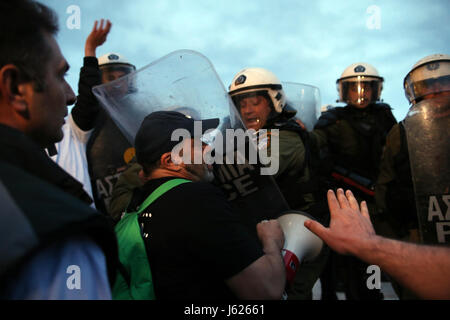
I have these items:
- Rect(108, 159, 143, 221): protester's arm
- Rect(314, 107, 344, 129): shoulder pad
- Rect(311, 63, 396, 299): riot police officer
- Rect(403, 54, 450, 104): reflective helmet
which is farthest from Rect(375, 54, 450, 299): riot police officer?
Rect(108, 159, 143, 221): protester's arm

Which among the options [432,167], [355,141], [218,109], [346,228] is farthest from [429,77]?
[346,228]

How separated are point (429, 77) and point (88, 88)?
10.2ft

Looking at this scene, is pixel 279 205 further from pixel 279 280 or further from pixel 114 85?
pixel 114 85

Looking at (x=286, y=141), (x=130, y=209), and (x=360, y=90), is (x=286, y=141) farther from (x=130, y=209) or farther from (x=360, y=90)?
(x=360, y=90)

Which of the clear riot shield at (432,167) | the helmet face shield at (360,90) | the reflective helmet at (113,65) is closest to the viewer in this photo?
the clear riot shield at (432,167)

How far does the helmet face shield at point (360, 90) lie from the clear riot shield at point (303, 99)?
0.80 metres

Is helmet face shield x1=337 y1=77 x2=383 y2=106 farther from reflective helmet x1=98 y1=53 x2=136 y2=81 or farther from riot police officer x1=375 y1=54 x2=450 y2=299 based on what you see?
reflective helmet x1=98 y1=53 x2=136 y2=81

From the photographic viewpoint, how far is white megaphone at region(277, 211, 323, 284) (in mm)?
1903

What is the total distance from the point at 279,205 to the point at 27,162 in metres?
1.71

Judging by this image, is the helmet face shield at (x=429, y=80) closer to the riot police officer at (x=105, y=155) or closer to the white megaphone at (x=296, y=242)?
the white megaphone at (x=296, y=242)

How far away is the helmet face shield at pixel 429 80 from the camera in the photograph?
314 cm

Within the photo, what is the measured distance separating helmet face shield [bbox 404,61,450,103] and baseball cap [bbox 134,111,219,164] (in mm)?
2501

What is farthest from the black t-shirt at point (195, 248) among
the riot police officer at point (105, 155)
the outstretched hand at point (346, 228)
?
the riot police officer at point (105, 155)
